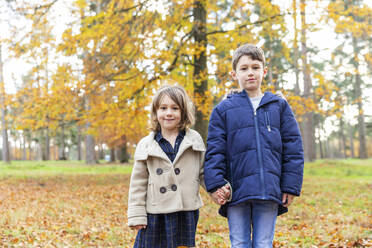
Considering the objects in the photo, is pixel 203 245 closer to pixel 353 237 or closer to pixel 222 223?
pixel 222 223

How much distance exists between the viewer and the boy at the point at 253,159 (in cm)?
254

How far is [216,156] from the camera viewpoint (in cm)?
259

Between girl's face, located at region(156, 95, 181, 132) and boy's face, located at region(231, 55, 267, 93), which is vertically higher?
boy's face, located at region(231, 55, 267, 93)

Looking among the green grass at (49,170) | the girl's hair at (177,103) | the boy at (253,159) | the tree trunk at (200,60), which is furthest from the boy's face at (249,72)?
the green grass at (49,170)

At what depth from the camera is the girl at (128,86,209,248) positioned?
266 centimetres

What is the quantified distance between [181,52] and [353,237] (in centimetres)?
574

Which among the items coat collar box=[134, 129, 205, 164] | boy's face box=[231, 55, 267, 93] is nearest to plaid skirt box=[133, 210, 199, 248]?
coat collar box=[134, 129, 205, 164]

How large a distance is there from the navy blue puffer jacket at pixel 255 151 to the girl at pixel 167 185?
197mm

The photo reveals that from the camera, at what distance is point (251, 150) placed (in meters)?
2.58

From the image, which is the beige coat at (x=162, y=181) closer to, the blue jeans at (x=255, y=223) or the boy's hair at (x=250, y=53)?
the blue jeans at (x=255, y=223)

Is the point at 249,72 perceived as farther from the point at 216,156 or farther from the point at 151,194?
the point at 151,194

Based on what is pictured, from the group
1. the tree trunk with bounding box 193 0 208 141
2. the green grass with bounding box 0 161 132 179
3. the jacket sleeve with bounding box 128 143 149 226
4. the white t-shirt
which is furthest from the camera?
the green grass with bounding box 0 161 132 179

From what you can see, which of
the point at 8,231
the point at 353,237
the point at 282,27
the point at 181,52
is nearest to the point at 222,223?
the point at 353,237

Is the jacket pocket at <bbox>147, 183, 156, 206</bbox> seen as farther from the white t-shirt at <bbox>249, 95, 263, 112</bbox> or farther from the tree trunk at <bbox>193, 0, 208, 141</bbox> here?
the tree trunk at <bbox>193, 0, 208, 141</bbox>
